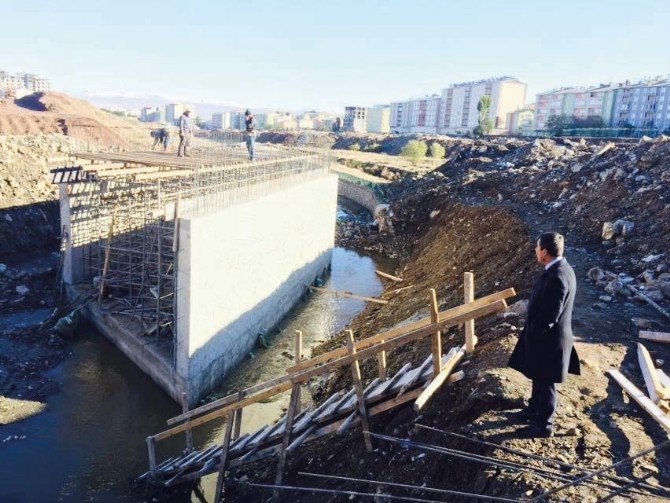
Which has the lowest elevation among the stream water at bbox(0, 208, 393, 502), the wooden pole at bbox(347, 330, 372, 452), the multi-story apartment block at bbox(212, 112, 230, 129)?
the stream water at bbox(0, 208, 393, 502)

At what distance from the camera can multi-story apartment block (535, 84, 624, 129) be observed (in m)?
78.3

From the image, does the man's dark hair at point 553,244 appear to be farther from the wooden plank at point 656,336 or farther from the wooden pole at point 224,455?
the wooden pole at point 224,455

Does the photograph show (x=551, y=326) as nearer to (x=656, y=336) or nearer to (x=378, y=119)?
(x=656, y=336)

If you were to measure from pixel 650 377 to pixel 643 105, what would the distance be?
3163 inches

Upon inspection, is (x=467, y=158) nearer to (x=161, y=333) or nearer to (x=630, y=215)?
(x=630, y=215)

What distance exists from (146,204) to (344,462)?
9.32 metres

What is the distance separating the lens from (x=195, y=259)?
945 centimetres

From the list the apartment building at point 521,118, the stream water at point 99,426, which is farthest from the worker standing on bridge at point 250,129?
the apartment building at point 521,118

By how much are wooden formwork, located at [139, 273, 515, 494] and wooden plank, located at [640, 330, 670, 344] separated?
2.61m

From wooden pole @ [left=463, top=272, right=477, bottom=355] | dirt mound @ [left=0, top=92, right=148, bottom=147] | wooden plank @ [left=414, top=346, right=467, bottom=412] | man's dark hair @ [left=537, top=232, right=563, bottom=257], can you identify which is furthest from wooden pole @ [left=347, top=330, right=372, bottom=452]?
dirt mound @ [left=0, top=92, right=148, bottom=147]

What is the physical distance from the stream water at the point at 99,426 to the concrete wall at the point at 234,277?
765mm

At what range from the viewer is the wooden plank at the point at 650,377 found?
5.29 meters

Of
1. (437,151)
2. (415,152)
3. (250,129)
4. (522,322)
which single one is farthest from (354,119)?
(522,322)

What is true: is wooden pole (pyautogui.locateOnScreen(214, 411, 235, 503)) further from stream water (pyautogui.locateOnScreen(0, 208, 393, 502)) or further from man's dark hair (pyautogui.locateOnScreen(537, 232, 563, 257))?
man's dark hair (pyautogui.locateOnScreen(537, 232, 563, 257))
